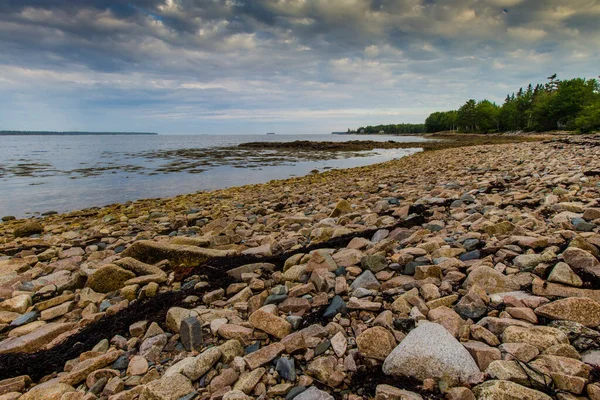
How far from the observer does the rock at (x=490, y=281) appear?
2.69 meters

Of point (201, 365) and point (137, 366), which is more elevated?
point (201, 365)

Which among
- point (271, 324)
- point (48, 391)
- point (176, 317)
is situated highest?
point (271, 324)

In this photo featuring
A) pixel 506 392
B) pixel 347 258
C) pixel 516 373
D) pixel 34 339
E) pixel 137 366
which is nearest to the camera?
pixel 506 392

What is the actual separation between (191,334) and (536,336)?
259 centimetres

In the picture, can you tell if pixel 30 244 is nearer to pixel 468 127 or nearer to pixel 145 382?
pixel 145 382

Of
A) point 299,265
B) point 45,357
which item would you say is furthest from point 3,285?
point 299,265

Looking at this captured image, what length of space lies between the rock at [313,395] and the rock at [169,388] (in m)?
0.77

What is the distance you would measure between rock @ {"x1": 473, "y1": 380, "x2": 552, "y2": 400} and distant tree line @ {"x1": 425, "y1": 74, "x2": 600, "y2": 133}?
53940 millimetres

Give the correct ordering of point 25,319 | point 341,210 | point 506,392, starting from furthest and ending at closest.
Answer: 1. point 341,210
2. point 25,319
3. point 506,392

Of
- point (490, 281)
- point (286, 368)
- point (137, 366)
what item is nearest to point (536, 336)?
point (490, 281)

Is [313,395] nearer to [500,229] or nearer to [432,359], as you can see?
[432,359]

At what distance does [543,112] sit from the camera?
68625mm

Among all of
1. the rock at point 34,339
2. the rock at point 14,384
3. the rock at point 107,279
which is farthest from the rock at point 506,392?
the rock at point 107,279

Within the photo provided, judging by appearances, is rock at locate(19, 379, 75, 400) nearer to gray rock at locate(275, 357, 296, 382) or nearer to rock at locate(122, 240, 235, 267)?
gray rock at locate(275, 357, 296, 382)
